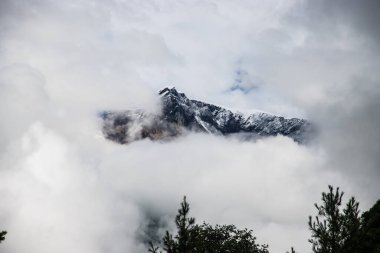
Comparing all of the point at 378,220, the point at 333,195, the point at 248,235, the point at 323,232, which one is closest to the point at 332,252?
the point at 323,232

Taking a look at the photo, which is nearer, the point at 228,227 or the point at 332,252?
the point at 332,252

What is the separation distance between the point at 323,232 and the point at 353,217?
2.30 metres

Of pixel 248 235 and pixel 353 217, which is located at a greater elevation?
pixel 248 235

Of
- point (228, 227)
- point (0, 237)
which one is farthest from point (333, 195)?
point (228, 227)

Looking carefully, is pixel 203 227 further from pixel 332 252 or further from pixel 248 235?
pixel 332 252

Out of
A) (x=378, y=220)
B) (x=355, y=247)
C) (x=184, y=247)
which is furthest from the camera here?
(x=378, y=220)

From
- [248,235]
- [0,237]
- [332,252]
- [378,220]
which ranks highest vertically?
[248,235]

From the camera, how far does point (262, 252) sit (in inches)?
2442

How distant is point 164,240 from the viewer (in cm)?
2334

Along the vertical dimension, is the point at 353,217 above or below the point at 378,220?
below

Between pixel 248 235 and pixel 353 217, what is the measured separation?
39.6 metres

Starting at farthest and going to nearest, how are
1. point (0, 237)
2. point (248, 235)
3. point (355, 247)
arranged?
point (248, 235)
point (355, 247)
point (0, 237)

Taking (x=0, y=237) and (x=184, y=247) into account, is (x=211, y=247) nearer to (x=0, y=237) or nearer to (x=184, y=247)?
(x=184, y=247)

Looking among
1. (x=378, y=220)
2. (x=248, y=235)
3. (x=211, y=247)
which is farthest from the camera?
(x=248, y=235)
